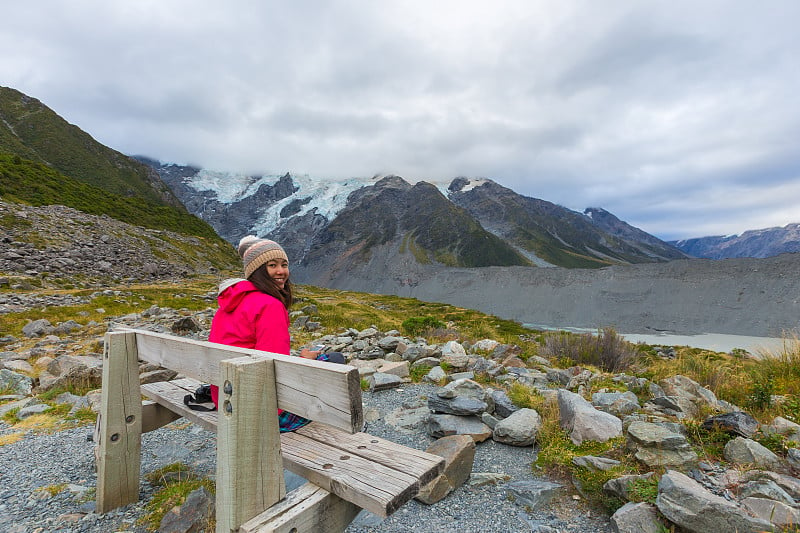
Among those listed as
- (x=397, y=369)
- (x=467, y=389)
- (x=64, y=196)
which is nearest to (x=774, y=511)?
(x=467, y=389)

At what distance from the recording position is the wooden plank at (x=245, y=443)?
1.70 metres

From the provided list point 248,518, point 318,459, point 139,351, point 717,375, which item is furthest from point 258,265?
point 717,375

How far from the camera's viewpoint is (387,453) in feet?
7.11

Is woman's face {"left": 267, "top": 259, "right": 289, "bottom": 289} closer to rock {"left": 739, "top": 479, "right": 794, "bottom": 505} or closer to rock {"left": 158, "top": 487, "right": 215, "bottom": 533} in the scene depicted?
rock {"left": 158, "top": 487, "right": 215, "bottom": 533}

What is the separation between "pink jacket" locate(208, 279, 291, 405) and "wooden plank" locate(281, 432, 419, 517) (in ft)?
2.37

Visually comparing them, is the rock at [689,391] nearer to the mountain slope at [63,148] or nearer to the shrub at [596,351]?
the shrub at [596,351]

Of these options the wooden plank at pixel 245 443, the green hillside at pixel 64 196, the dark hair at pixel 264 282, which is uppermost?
the green hillside at pixel 64 196

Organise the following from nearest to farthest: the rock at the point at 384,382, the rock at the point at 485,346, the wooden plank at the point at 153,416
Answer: the wooden plank at the point at 153,416 < the rock at the point at 384,382 < the rock at the point at 485,346

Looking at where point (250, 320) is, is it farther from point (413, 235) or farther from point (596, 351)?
point (413, 235)

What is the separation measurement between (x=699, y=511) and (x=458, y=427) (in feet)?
8.56

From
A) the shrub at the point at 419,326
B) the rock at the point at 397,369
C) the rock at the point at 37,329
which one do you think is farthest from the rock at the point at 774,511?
the rock at the point at 37,329

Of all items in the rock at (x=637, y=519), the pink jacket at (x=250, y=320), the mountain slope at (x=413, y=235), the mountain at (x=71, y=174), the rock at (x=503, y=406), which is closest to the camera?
the pink jacket at (x=250, y=320)

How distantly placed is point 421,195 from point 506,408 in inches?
6967

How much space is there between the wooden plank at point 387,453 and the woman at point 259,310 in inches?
15.1
